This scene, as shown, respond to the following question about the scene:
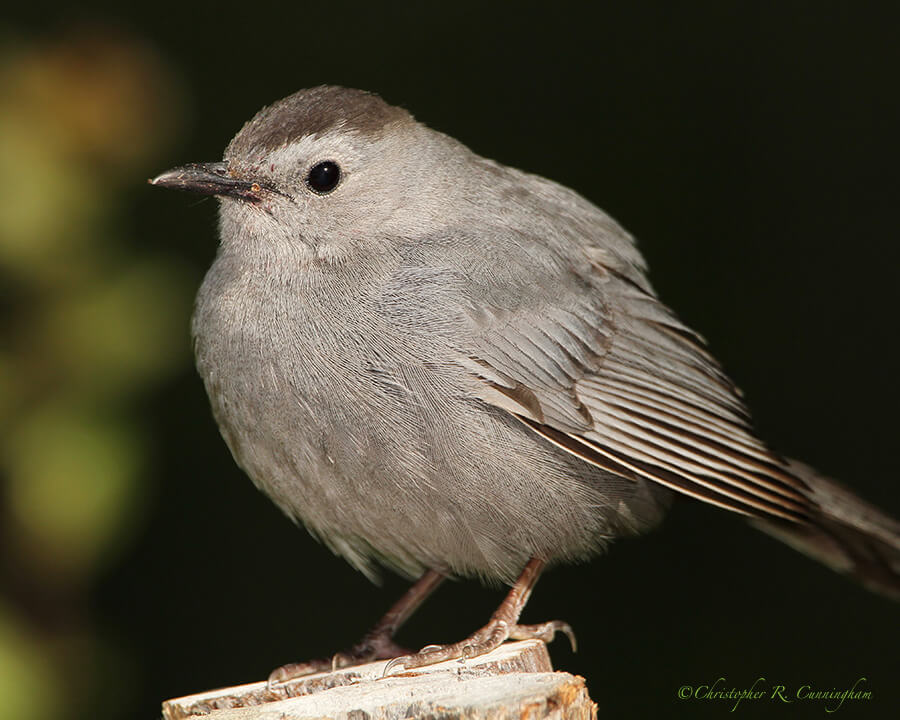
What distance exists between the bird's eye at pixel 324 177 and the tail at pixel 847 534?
5.52ft

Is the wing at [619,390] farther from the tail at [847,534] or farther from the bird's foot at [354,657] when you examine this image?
the bird's foot at [354,657]

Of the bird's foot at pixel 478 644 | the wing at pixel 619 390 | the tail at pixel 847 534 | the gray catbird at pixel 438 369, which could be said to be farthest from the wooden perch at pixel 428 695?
the tail at pixel 847 534

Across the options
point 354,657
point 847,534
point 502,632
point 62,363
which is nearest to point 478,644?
point 502,632

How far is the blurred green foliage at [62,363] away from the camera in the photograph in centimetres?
288

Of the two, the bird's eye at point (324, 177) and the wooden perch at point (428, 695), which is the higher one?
the bird's eye at point (324, 177)

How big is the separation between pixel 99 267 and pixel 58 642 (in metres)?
0.97

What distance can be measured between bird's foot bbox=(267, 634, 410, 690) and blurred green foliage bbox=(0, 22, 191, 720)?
0.55m

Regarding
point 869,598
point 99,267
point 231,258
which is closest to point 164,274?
point 99,267

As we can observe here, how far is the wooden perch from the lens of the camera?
91.7 inches

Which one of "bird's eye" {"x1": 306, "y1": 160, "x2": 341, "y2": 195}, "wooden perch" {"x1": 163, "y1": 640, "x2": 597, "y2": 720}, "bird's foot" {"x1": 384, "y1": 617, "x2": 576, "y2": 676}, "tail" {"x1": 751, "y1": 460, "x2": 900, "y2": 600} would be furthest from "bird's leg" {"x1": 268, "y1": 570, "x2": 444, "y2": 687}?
"bird's eye" {"x1": 306, "y1": 160, "x2": 341, "y2": 195}

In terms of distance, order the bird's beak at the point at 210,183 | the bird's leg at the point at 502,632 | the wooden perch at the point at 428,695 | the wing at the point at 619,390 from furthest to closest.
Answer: the bird's beak at the point at 210,183
the wing at the point at 619,390
the bird's leg at the point at 502,632
the wooden perch at the point at 428,695

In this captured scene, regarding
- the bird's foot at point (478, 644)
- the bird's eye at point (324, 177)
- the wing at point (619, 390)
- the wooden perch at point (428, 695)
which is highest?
the bird's eye at point (324, 177)

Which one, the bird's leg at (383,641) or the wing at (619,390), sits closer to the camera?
the wing at (619,390)

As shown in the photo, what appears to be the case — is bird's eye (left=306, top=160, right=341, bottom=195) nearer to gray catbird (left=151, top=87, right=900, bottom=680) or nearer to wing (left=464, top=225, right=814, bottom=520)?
gray catbird (left=151, top=87, right=900, bottom=680)
